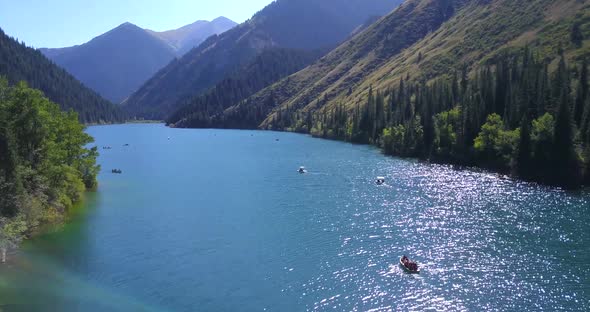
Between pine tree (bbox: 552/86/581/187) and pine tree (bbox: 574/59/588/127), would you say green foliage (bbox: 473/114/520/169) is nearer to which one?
pine tree (bbox: 552/86/581/187)

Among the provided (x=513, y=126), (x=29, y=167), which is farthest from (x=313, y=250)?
(x=513, y=126)

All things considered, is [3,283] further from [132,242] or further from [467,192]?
[467,192]

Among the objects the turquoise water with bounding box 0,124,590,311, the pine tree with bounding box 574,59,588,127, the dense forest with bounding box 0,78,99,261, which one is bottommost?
the turquoise water with bounding box 0,124,590,311

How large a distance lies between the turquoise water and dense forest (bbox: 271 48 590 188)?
9374 millimetres

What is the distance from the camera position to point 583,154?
111 metres

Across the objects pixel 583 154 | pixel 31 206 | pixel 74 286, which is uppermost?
pixel 583 154

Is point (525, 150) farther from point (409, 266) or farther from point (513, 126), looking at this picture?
point (409, 266)

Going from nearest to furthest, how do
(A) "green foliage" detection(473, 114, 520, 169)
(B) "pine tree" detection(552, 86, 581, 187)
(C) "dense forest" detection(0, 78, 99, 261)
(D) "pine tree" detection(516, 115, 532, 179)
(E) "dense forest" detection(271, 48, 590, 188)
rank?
(C) "dense forest" detection(0, 78, 99, 261)
(B) "pine tree" detection(552, 86, 581, 187)
(E) "dense forest" detection(271, 48, 590, 188)
(D) "pine tree" detection(516, 115, 532, 179)
(A) "green foliage" detection(473, 114, 520, 169)

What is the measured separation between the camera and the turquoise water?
50.5 metres

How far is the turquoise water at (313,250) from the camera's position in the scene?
50.5m

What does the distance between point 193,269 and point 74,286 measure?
13.8 m

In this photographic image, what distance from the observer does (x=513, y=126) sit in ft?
443

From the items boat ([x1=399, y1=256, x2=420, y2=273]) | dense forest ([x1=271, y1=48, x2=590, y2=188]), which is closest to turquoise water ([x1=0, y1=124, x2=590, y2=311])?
boat ([x1=399, y1=256, x2=420, y2=273])

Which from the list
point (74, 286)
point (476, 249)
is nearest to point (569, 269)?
point (476, 249)
